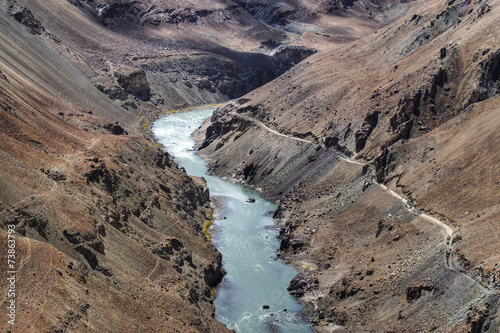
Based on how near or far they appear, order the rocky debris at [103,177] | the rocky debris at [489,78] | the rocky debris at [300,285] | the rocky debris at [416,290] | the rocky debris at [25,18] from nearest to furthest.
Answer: the rocky debris at [416,290], the rocky debris at [103,177], the rocky debris at [300,285], the rocky debris at [489,78], the rocky debris at [25,18]

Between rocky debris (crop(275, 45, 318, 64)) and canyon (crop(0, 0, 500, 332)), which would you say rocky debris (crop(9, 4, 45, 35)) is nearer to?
canyon (crop(0, 0, 500, 332))

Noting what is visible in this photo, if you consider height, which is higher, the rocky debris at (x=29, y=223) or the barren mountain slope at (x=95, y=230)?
the rocky debris at (x=29, y=223)

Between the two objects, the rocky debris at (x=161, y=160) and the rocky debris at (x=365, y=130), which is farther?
the rocky debris at (x=365, y=130)

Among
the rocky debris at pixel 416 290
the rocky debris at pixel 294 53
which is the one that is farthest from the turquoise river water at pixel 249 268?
the rocky debris at pixel 294 53

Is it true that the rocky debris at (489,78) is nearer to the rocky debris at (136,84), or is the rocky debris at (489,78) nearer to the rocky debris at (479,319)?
the rocky debris at (479,319)

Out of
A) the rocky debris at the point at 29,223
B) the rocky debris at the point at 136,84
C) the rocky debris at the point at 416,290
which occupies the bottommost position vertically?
the rocky debris at the point at 136,84

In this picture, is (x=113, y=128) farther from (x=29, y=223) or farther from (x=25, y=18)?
Answer: (x=25, y=18)
